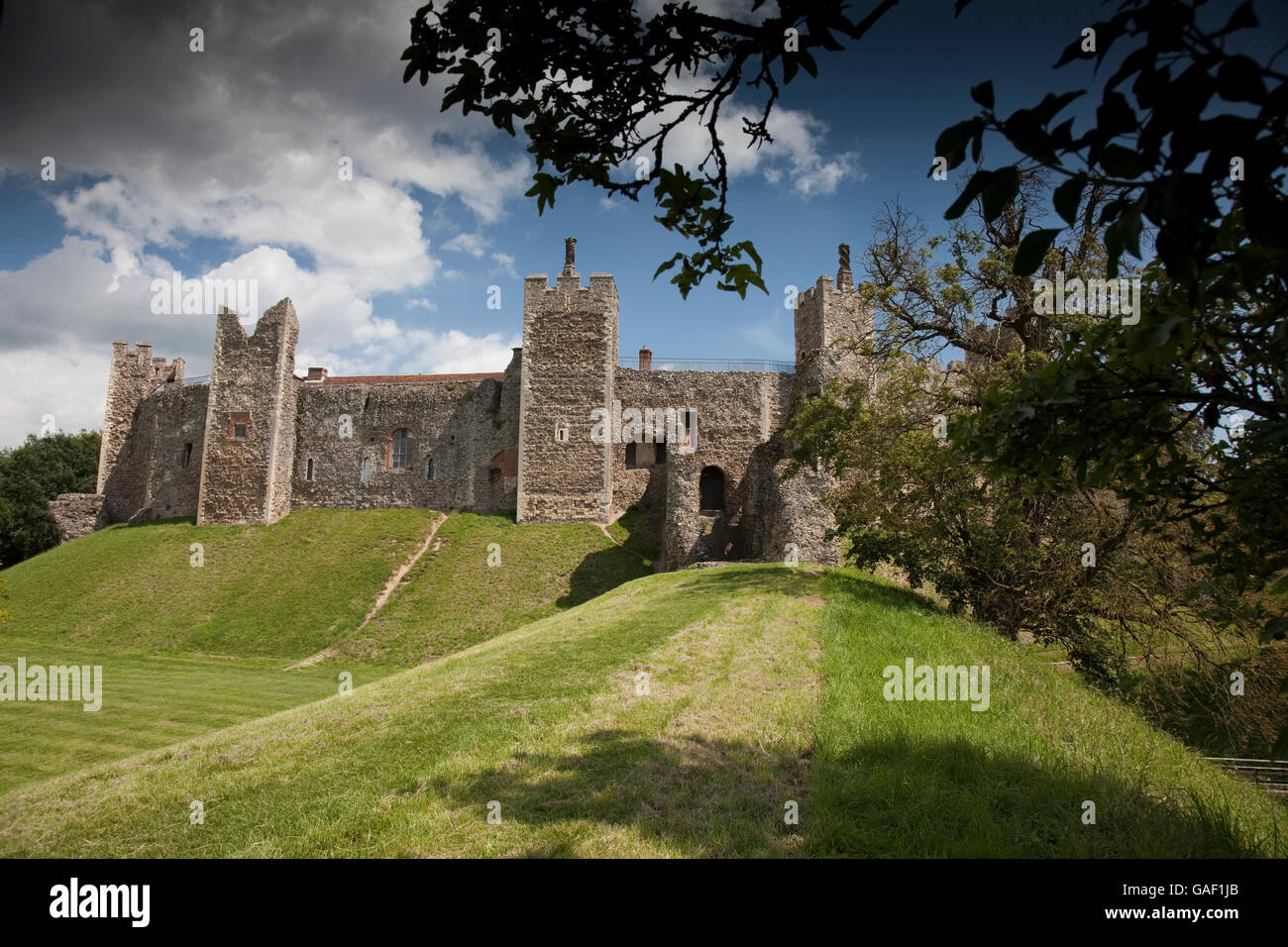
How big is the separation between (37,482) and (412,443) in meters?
27.2

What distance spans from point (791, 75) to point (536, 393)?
1130 inches

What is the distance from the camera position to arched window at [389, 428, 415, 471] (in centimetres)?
3450

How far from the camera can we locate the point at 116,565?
28953 millimetres

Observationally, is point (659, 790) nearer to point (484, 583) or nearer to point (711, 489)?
point (484, 583)

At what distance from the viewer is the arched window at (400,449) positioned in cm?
3450

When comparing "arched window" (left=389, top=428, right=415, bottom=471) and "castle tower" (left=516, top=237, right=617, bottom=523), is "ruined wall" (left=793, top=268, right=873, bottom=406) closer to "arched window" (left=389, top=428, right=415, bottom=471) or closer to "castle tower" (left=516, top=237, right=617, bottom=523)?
"castle tower" (left=516, top=237, right=617, bottom=523)

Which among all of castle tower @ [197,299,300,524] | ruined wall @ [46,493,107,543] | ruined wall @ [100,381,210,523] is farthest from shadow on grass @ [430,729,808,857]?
ruined wall @ [46,493,107,543]

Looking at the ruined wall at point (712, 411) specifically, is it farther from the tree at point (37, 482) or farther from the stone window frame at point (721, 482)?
the tree at point (37, 482)

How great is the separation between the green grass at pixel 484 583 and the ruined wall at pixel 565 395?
1.31 m

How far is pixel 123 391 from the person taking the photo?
39.7 metres

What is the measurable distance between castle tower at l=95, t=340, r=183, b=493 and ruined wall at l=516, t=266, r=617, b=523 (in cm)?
2152

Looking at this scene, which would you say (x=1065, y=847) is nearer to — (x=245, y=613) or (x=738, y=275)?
(x=738, y=275)

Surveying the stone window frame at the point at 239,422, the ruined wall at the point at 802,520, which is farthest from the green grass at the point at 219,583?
the ruined wall at the point at 802,520
